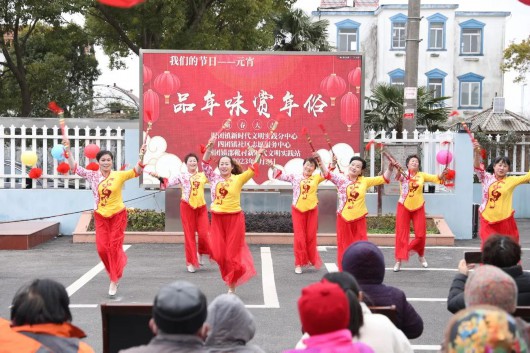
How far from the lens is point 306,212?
450 inches

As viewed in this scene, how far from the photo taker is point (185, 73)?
14125 mm

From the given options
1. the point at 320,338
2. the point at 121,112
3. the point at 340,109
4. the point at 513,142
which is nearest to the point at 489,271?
the point at 320,338

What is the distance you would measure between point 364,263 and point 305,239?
6867 mm

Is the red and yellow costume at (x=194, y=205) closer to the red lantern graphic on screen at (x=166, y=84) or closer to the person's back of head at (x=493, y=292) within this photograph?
the red lantern graphic on screen at (x=166, y=84)

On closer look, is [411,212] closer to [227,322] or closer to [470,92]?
[227,322]

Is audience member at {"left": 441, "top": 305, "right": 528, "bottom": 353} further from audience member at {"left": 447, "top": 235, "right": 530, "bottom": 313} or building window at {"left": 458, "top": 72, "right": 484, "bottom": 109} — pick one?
building window at {"left": 458, "top": 72, "right": 484, "bottom": 109}

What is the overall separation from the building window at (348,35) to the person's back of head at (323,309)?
35440mm

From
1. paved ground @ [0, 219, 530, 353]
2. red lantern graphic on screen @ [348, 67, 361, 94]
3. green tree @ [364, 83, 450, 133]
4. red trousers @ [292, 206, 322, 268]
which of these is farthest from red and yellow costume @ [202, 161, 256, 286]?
green tree @ [364, 83, 450, 133]

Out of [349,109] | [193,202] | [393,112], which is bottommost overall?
[193,202]

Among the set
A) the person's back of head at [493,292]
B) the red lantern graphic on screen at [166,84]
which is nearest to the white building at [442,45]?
the red lantern graphic on screen at [166,84]

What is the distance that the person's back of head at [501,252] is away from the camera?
453 centimetres

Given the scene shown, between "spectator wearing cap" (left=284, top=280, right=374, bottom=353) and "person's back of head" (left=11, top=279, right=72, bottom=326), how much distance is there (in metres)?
1.10

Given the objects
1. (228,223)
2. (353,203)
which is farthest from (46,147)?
(353,203)

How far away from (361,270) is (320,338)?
1253mm
